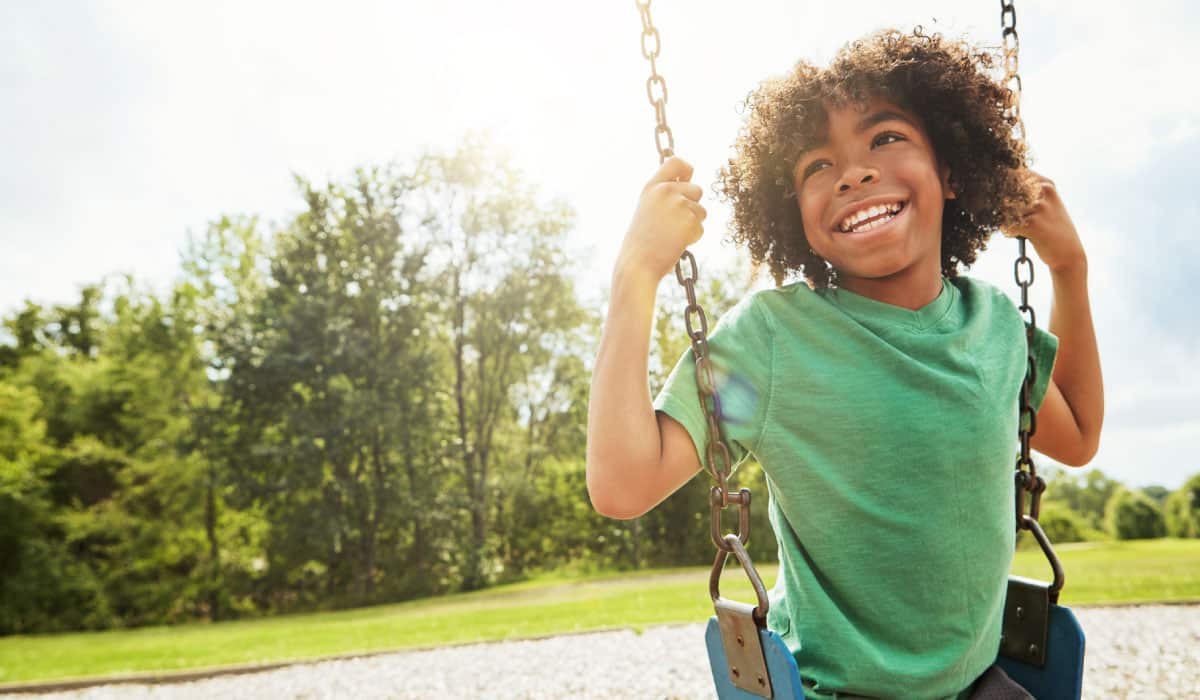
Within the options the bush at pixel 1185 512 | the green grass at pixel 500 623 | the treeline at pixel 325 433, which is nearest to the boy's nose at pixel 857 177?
the green grass at pixel 500 623

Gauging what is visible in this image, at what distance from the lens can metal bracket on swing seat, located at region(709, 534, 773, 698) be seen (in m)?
1.25

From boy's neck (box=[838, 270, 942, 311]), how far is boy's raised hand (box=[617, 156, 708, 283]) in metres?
0.36

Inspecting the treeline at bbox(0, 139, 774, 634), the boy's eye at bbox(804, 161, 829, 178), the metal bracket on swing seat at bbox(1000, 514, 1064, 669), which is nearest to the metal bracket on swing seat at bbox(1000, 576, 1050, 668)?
the metal bracket on swing seat at bbox(1000, 514, 1064, 669)

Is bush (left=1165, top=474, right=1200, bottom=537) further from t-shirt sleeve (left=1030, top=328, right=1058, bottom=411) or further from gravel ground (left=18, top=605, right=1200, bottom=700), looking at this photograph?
t-shirt sleeve (left=1030, top=328, right=1058, bottom=411)

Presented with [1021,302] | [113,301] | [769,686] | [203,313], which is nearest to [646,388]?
[769,686]

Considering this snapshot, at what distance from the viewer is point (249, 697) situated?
20.8 ft

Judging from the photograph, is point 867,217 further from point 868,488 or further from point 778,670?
point 778,670

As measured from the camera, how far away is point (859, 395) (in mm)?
1410

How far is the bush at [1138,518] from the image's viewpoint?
17.7 meters

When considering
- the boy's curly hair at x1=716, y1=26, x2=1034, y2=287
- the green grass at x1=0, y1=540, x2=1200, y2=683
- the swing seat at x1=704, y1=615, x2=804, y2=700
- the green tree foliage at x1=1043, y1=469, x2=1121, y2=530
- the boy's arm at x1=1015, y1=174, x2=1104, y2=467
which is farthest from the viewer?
the green tree foliage at x1=1043, y1=469, x2=1121, y2=530

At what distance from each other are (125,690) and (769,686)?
25.2 feet

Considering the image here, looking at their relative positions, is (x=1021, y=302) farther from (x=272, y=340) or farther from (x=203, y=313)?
(x=203, y=313)

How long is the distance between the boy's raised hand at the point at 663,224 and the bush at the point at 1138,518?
1997 centimetres

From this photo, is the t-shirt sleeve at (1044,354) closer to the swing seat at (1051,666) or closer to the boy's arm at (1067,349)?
the boy's arm at (1067,349)
